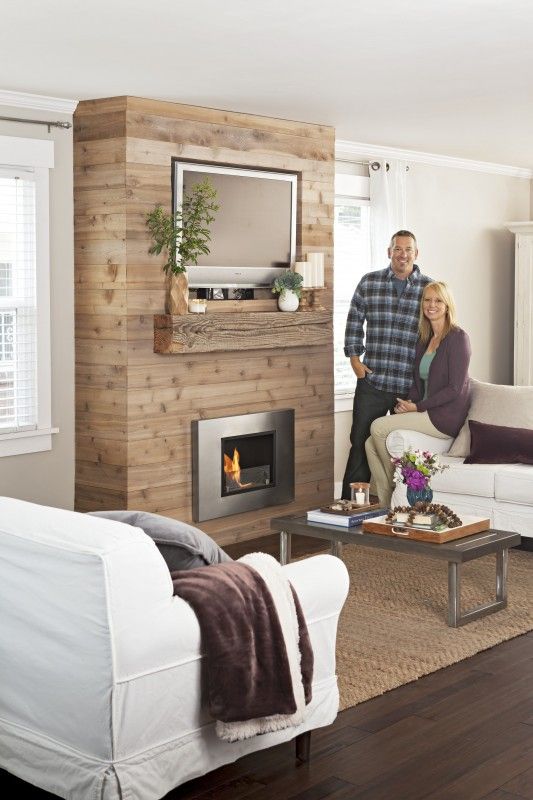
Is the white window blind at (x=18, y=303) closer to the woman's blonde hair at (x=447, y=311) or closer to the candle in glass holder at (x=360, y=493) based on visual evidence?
the candle in glass holder at (x=360, y=493)

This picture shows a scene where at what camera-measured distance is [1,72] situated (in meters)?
5.24

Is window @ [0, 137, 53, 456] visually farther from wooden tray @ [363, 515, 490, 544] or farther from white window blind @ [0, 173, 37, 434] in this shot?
wooden tray @ [363, 515, 490, 544]

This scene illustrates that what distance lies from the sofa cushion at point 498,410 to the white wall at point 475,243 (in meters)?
1.54

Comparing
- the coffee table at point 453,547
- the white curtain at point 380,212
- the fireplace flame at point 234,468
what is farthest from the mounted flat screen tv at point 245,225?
the coffee table at point 453,547

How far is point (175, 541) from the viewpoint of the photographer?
3.24 metres

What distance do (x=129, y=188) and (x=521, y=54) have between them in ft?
7.00

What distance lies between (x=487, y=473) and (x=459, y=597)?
1404mm

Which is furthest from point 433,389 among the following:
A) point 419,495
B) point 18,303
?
point 18,303

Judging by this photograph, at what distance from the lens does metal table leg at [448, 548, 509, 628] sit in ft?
15.9

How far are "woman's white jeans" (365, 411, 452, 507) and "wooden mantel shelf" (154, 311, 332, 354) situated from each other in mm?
692

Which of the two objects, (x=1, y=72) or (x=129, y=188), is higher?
(x=1, y=72)

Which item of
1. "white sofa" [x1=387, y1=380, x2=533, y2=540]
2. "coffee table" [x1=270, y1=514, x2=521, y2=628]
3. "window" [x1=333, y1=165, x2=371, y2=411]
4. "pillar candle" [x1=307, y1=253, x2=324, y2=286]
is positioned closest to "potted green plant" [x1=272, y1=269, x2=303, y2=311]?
"pillar candle" [x1=307, y1=253, x2=324, y2=286]

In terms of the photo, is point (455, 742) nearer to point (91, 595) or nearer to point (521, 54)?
point (91, 595)

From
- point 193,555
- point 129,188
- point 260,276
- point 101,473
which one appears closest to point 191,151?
point 129,188
